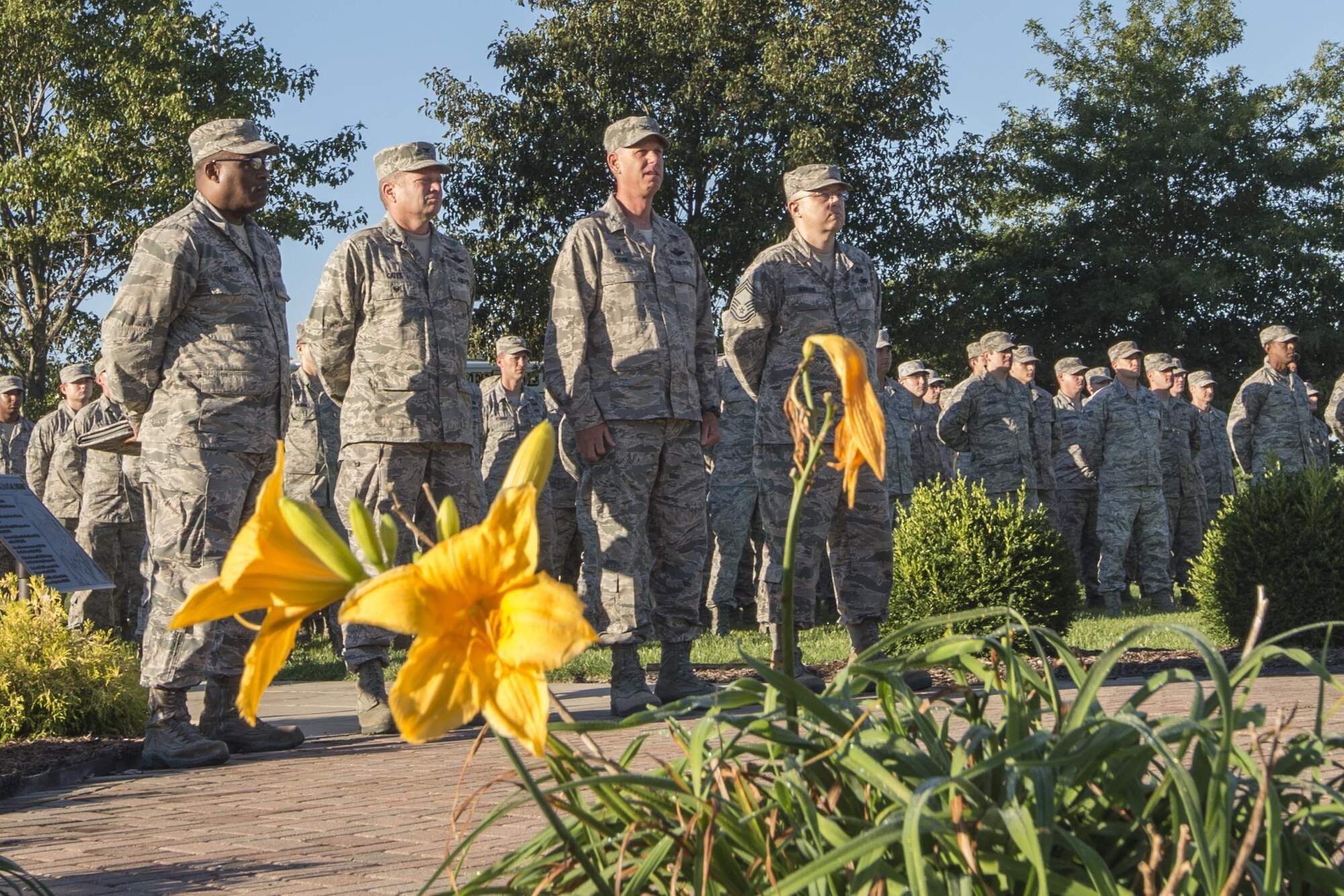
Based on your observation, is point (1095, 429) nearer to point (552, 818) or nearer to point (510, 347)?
point (510, 347)

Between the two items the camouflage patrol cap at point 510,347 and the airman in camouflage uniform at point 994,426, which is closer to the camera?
the airman in camouflage uniform at point 994,426

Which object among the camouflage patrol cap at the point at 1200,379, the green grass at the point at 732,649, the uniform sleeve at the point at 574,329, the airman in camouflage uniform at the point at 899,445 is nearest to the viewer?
the uniform sleeve at the point at 574,329

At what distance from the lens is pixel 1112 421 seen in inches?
663

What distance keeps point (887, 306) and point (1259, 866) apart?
33169mm

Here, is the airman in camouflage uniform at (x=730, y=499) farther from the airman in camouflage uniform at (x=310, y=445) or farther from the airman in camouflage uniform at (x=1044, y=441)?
the airman in camouflage uniform at (x=310, y=445)

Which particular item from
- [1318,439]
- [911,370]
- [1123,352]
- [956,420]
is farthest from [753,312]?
[1318,439]

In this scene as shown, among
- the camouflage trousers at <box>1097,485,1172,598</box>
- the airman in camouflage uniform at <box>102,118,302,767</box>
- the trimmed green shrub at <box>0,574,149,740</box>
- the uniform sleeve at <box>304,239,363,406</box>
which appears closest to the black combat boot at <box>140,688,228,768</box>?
the airman in camouflage uniform at <box>102,118,302,767</box>

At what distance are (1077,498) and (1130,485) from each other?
187 centimetres

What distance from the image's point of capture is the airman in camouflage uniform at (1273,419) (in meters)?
17.4

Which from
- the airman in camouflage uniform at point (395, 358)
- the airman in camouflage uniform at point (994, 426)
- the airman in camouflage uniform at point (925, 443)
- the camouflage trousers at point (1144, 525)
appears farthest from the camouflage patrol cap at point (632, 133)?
the airman in camouflage uniform at point (925, 443)

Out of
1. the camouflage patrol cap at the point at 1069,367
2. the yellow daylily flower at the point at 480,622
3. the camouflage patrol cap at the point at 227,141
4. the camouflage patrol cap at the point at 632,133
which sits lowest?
the yellow daylily flower at the point at 480,622

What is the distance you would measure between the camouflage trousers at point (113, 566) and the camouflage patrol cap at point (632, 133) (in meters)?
8.25

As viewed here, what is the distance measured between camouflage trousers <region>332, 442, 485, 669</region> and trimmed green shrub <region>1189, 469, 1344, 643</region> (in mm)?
5582

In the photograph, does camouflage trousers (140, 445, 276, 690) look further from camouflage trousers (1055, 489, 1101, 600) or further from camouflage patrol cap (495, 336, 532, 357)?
camouflage trousers (1055, 489, 1101, 600)
